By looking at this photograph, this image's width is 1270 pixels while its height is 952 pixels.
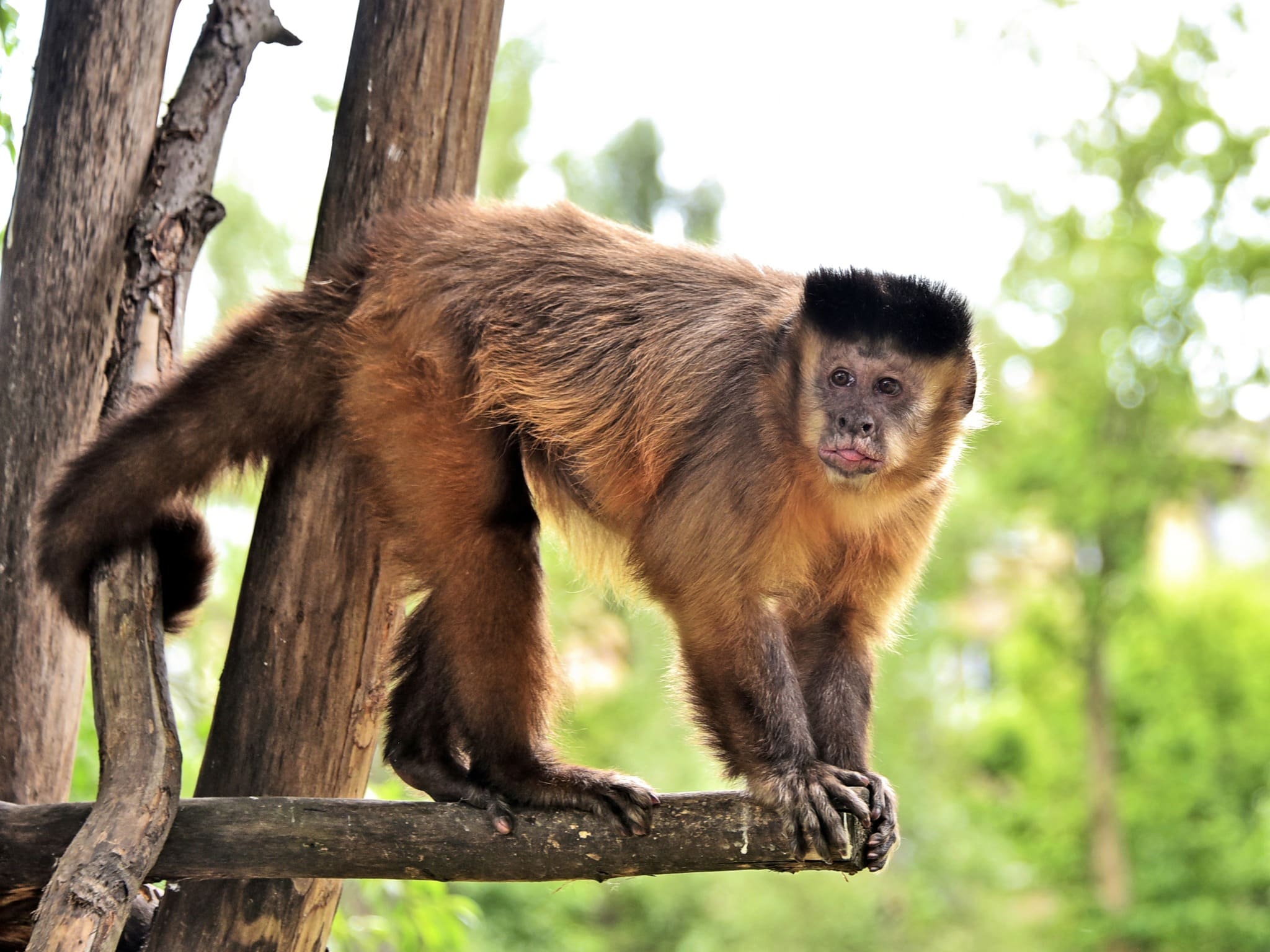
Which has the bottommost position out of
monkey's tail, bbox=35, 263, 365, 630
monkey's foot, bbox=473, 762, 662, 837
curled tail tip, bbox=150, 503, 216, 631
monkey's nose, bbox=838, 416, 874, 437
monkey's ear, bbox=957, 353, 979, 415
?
monkey's foot, bbox=473, 762, 662, 837

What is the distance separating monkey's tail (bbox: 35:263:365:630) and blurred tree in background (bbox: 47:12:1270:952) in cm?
1034

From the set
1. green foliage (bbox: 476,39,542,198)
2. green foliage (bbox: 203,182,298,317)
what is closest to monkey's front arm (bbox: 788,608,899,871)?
green foliage (bbox: 203,182,298,317)

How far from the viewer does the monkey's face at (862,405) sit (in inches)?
171

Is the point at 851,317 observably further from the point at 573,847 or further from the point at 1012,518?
the point at 1012,518

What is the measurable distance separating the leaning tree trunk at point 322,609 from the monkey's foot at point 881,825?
1890 mm

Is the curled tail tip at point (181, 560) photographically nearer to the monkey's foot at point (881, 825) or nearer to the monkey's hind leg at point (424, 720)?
the monkey's hind leg at point (424, 720)

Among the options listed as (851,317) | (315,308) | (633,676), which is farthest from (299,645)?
(633,676)

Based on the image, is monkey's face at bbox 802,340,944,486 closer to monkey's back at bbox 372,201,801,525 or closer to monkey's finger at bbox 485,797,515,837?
monkey's back at bbox 372,201,801,525

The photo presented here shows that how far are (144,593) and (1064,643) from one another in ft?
62.9

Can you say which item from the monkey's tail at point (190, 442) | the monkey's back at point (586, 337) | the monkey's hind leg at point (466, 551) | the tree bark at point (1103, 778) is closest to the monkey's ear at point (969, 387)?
the monkey's back at point (586, 337)

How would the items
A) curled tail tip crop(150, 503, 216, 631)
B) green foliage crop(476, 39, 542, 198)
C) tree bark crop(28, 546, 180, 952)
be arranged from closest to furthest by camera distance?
tree bark crop(28, 546, 180, 952)
curled tail tip crop(150, 503, 216, 631)
green foliage crop(476, 39, 542, 198)

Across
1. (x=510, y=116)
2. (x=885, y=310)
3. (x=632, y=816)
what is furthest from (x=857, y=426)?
(x=510, y=116)

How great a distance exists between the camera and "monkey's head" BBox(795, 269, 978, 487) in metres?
4.37

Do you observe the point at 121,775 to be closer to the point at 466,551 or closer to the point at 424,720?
the point at 424,720
